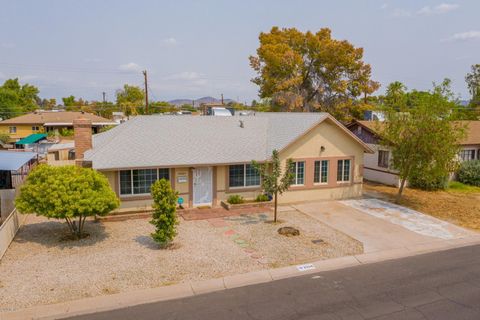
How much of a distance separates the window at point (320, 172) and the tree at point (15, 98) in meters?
71.3

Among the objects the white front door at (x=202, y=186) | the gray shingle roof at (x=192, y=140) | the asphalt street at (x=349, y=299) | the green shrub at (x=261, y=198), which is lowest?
the asphalt street at (x=349, y=299)

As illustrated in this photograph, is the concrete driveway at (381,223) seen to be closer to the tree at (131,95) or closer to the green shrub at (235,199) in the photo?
the green shrub at (235,199)

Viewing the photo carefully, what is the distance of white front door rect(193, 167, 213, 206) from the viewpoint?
2019 centimetres

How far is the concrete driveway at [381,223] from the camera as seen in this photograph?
1606cm

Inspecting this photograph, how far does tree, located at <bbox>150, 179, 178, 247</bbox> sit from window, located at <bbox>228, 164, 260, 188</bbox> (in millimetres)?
6926

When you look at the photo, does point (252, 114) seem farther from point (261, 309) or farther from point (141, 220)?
point (261, 309)

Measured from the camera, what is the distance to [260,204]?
20.7m

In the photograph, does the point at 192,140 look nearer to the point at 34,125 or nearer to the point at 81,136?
the point at 81,136

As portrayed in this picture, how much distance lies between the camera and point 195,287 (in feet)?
37.7

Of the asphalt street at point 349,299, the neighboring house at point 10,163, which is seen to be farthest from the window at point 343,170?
the neighboring house at point 10,163

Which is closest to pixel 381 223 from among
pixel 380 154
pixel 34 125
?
pixel 380 154

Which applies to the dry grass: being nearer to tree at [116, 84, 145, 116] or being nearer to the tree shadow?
the tree shadow

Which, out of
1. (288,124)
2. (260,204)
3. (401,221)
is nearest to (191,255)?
(260,204)

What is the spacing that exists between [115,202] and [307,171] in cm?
1148
